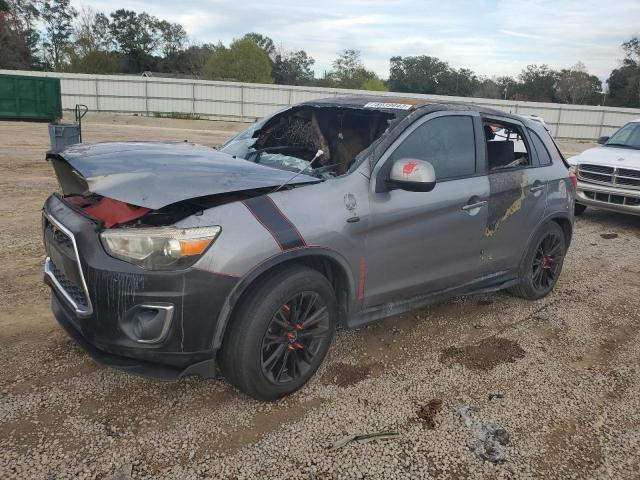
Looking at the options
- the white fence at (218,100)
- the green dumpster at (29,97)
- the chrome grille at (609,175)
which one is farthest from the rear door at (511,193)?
the white fence at (218,100)

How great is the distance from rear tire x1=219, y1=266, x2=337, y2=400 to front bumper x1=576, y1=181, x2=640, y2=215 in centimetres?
679

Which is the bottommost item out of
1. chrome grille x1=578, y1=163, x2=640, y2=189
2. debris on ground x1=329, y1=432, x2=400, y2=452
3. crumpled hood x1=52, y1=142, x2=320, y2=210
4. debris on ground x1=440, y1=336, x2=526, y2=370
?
debris on ground x1=329, y1=432, x2=400, y2=452

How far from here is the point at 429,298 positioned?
387cm

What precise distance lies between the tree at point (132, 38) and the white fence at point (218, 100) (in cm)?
4598

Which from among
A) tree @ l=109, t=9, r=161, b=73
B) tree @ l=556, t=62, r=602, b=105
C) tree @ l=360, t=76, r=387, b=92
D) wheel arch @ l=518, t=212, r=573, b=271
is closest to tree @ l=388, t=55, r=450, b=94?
tree @ l=360, t=76, r=387, b=92

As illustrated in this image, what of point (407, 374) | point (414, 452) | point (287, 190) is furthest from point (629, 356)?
point (287, 190)

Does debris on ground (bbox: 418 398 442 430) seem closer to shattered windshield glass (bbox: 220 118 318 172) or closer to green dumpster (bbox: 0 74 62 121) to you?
shattered windshield glass (bbox: 220 118 318 172)

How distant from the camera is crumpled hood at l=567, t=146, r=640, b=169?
26.7 feet

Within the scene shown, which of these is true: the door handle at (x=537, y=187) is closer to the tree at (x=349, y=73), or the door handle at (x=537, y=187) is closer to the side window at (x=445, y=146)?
the side window at (x=445, y=146)

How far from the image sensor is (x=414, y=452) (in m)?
2.78

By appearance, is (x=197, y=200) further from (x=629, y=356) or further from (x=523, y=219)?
(x=629, y=356)

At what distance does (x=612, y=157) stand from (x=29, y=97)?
23.4 m

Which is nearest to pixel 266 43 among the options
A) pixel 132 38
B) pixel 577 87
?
pixel 132 38

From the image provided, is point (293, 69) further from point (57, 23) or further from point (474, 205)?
point (474, 205)
